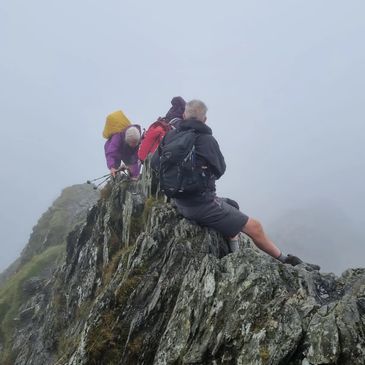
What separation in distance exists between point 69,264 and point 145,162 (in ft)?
28.2

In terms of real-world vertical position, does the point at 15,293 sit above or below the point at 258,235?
below

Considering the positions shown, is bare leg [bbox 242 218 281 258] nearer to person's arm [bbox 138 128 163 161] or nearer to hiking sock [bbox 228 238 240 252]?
hiking sock [bbox 228 238 240 252]

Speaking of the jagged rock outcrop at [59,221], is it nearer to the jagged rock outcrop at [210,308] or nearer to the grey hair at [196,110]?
the jagged rock outcrop at [210,308]

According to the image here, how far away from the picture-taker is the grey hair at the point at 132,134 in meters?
19.0

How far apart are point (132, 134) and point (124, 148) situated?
1.08 m

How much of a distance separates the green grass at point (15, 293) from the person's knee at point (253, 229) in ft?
62.6

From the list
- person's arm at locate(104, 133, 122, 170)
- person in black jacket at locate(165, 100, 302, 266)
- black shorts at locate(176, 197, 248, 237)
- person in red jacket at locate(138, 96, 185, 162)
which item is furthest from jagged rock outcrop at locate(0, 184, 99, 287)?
person in black jacket at locate(165, 100, 302, 266)

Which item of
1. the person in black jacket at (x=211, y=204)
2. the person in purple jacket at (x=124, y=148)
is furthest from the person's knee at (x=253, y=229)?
the person in purple jacket at (x=124, y=148)

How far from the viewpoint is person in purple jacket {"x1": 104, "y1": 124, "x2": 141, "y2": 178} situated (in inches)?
754

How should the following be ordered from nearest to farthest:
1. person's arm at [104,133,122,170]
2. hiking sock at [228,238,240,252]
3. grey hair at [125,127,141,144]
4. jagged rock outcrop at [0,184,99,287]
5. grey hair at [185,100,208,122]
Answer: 1. grey hair at [185,100,208,122]
2. hiking sock at [228,238,240,252]
3. grey hair at [125,127,141,144]
4. person's arm at [104,133,122,170]
5. jagged rock outcrop at [0,184,99,287]

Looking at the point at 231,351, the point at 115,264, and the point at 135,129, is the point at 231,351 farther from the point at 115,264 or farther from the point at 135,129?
the point at 135,129

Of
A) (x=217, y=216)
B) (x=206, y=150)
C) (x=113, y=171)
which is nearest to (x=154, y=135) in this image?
(x=206, y=150)

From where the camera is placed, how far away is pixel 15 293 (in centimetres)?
3192

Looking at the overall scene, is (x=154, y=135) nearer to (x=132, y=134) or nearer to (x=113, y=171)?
(x=132, y=134)
